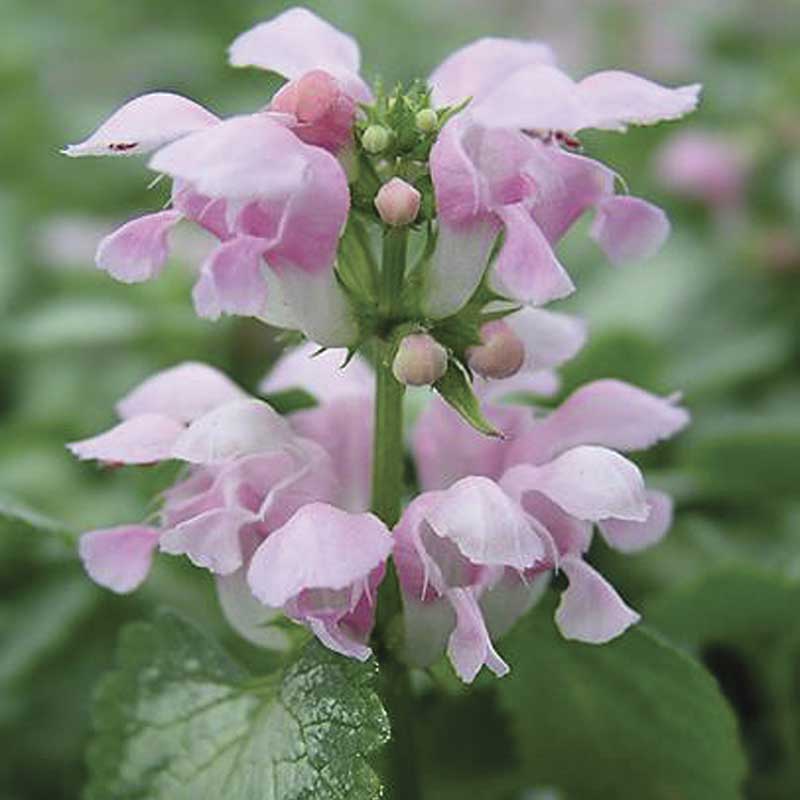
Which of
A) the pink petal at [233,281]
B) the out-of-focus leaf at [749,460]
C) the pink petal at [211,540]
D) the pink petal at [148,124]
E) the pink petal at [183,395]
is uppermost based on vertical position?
the pink petal at [148,124]

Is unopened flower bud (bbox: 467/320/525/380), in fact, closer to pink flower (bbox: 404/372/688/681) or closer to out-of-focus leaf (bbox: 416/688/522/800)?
pink flower (bbox: 404/372/688/681)

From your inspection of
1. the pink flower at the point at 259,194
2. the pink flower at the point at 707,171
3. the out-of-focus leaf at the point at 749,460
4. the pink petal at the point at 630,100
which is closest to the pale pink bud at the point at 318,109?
the pink flower at the point at 259,194

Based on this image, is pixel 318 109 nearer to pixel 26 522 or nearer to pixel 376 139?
pixel 376 139

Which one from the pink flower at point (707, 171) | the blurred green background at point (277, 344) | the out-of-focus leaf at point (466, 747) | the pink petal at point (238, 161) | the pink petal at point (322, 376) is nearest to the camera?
the pink petal at point (238, 161)

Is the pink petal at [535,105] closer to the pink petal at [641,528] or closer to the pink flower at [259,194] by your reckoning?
the pink flower at [259,194]

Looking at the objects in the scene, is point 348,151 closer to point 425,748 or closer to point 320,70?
point 320,70

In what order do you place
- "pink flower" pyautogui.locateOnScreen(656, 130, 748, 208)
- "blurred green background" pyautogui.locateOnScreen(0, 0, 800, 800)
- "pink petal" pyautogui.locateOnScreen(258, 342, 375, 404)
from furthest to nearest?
"pink flower" pyautogui.locateOnScreen(656, 130, 748, 208)
"blurred green background" pyautogui.locateOnScreen(0, 0, 800, 800)
"pink petal" pyautogui.locateOnScreen(258, 342, 375, 404)

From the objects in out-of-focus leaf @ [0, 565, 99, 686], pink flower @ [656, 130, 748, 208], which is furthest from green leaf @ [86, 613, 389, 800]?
pink flower @ [656, 130, 748, 208]
